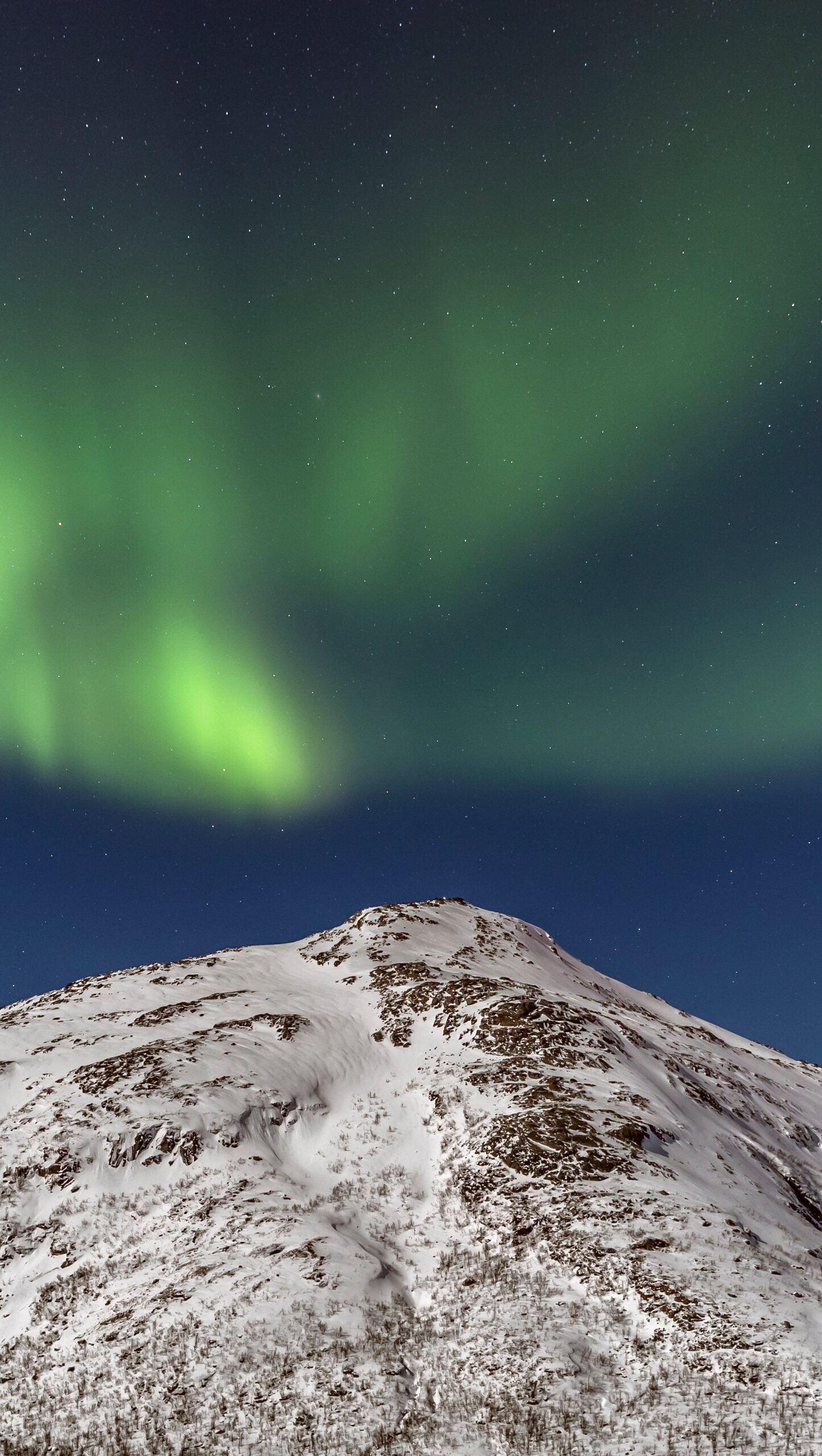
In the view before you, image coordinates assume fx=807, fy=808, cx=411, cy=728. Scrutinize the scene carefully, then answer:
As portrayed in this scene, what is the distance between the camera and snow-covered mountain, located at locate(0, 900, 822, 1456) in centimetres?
1372

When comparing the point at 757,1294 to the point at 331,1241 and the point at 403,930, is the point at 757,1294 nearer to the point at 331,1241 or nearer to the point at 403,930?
the point at 331,1241

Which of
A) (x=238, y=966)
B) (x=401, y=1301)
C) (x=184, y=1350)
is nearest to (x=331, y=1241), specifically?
(x=401, y=1301)

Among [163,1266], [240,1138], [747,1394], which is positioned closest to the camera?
[747,1394]

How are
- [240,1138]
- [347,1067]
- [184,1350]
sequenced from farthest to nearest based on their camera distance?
1. [347,1067]
2. [240,1138]
3. [184,1350]

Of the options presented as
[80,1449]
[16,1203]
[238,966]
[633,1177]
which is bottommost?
[80,1449]

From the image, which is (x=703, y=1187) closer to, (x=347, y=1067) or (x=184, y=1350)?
(x=184, y=1350)

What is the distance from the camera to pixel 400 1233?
77.9ft

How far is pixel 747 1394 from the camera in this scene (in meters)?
12.9

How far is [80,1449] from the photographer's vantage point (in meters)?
13.2

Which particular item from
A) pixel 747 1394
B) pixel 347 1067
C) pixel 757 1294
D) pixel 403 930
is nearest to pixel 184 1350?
pixel 747 1394

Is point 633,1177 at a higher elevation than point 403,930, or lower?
lower

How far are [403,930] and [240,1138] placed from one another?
31.7 meters

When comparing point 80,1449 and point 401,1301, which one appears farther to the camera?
point 401,1301

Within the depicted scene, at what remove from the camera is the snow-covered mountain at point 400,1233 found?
13.7m
